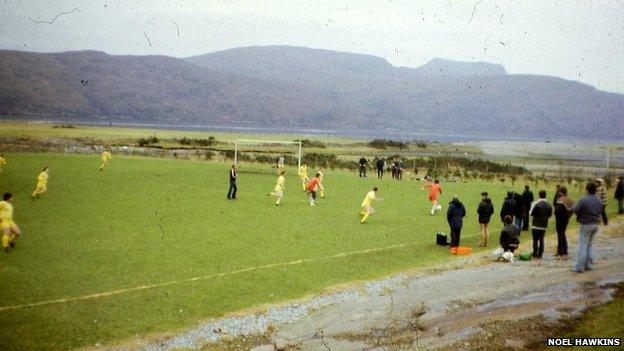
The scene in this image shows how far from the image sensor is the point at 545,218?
57.8ft

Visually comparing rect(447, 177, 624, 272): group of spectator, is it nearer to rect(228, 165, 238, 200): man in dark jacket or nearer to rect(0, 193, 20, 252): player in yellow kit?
rect(228, 165, 238, 200): man in dark jacket

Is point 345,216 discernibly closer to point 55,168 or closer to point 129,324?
point 129,324

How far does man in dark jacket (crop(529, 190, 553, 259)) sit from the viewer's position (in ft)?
57.5

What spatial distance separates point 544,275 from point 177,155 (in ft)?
188

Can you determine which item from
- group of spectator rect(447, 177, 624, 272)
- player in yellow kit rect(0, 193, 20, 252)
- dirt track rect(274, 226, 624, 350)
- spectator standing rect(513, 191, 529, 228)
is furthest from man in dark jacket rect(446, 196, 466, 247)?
player in yellow kit rect(0, 193, 20, 252)

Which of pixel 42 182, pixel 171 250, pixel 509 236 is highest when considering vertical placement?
pixel 42 182

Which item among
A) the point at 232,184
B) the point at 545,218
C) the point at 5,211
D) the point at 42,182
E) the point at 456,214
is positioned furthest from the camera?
the point at 232,184

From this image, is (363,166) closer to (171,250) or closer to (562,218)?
(562,218)

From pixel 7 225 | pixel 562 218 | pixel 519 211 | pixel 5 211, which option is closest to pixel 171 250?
pixel 7 225

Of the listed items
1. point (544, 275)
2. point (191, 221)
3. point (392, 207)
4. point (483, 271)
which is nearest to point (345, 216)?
point (392, 207)

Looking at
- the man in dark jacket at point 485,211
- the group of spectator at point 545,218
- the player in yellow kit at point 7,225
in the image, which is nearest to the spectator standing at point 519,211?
the group of spectator at point 545,218

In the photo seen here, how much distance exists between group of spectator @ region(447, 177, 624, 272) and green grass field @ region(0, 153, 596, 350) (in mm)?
1535

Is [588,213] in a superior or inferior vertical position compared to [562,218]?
superior

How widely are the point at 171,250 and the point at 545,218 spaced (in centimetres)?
1198
